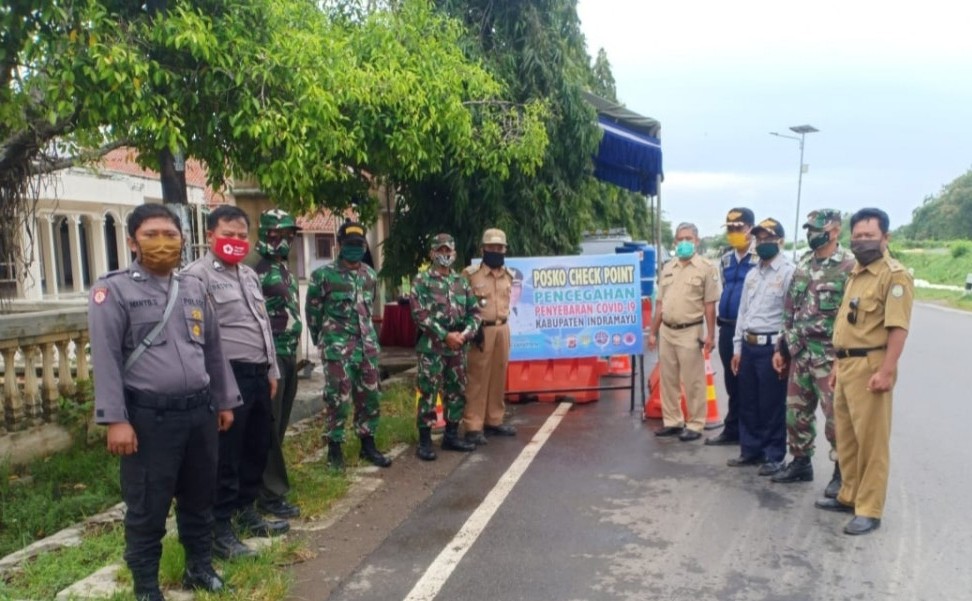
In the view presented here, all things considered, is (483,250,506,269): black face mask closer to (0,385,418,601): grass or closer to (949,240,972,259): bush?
(0,385,418,601): grass

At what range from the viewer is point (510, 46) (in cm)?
934

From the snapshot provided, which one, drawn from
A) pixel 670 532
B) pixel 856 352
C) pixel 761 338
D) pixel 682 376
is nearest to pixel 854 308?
pixel 856 352

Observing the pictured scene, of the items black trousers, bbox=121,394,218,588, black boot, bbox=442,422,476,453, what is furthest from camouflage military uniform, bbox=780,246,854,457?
black trousers, bbox=121,394,218,588

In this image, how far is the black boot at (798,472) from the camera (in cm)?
552

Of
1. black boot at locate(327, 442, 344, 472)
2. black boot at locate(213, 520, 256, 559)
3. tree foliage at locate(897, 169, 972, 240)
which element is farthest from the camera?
tree foliage at locate(897, 169, 972, 240)

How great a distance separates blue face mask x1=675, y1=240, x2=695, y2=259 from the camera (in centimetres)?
677

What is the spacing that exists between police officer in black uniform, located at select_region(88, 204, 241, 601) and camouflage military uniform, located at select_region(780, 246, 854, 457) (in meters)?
3.85

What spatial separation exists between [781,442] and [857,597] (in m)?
2.18

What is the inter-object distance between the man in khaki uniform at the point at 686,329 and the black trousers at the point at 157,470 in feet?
14.4

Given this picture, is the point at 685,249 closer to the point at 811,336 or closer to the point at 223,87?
the point at 811,336

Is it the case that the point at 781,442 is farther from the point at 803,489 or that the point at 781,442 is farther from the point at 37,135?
the point at 37,135

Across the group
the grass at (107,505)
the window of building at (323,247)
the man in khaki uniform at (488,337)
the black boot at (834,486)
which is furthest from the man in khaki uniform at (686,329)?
the window of building at (323,247)

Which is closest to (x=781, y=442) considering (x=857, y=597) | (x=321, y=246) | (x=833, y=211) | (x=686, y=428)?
(x=686, y=428)

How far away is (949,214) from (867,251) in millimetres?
70757
